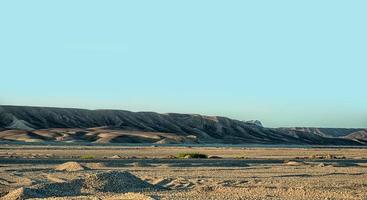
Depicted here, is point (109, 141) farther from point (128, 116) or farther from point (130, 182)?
point (130, 182)

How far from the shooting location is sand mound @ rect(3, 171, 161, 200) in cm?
2344

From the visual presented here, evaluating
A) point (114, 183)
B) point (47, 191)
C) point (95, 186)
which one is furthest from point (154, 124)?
point (47, 191)

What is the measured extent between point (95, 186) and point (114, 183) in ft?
2.41

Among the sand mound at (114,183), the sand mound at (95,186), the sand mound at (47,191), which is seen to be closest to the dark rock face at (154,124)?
the sand mound at (114,183)

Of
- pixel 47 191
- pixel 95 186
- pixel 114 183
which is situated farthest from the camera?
pixel 114 183

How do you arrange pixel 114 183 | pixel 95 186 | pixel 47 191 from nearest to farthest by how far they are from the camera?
pixel 47 191, pixel 95 186, pixel 114 183

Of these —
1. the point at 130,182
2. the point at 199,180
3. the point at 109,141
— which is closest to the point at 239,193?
the point at 130,182

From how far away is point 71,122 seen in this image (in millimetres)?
168625

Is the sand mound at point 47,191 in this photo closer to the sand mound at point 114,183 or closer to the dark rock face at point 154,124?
the sand mound at point 114,183

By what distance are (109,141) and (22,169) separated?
81.6 m

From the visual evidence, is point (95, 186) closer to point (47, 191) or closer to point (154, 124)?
point (47, 191)

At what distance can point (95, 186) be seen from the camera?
25.3 meters

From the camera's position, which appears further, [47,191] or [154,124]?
[154,124]

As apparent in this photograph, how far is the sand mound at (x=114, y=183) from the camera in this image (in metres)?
25.0
